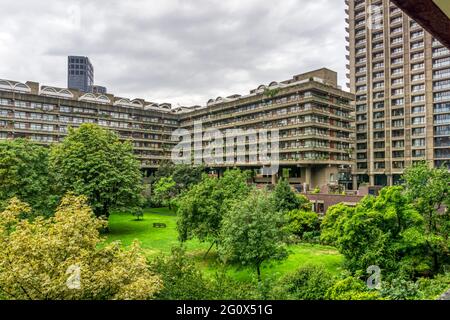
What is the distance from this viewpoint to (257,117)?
32.2m

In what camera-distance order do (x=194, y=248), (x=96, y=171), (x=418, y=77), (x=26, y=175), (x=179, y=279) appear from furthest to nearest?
(x=418, y=77), (x=96, y=171), (x=26, y=175), (x=194, y=248), (x=179, y=279)

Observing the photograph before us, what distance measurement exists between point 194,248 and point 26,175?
8.21 m

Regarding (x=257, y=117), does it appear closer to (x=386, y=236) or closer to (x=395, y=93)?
(x=395, y=93)

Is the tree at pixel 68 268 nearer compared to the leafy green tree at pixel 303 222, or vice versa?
the tree at pixel 68 268

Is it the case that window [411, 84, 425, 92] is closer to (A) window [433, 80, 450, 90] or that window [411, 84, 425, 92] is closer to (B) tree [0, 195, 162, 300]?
(A) window [433, 80, 450, 90]

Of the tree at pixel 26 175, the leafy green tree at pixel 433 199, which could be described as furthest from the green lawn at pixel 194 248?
the tree at pixel 26 175

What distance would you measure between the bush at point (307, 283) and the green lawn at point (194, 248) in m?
0.45

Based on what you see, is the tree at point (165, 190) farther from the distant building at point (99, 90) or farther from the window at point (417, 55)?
the window at point (417, 55)

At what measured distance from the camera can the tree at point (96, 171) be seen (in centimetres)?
1756

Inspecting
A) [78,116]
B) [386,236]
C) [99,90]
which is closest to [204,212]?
[386,236]

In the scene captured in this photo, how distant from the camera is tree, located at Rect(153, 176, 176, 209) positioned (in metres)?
26.8
